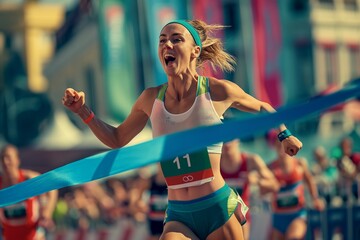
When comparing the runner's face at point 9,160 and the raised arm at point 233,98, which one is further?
the runner's face at point 9,160

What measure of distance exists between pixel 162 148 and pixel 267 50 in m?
33.2

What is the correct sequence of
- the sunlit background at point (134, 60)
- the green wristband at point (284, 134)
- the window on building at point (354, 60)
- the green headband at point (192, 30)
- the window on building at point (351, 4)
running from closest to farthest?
the green wristband at point (284, 134) < the green headband at point (192, 30) < the sunlit background at point (134, 60) < the window on building at point (354, 60) < the window on building at point (351, 4)

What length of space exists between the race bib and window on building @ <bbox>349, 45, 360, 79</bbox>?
158 ft

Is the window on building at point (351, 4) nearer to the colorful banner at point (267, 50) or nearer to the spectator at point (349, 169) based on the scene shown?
the colorful banner at point (267, 50)

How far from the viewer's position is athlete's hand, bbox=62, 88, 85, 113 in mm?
6684

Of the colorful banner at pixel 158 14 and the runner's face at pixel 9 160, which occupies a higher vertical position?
the colorful banner at pixel 158 14

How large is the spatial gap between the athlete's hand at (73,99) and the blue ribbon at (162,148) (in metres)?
0.43

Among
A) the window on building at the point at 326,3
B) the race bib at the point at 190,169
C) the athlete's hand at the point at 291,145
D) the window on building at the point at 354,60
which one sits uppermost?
the athlete's hand at the point at 291,145

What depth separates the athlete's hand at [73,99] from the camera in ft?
21.9

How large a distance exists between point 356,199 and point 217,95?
7887 millimetres

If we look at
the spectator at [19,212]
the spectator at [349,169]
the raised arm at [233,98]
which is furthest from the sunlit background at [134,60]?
the raised arm at [233,98]

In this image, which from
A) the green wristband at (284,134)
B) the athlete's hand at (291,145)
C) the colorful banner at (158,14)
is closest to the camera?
the athlete's hand at (291,145)

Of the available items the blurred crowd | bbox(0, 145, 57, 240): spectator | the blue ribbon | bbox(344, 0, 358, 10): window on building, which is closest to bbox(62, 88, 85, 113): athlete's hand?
the blue ribbon

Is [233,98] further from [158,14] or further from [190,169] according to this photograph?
[158,14]
